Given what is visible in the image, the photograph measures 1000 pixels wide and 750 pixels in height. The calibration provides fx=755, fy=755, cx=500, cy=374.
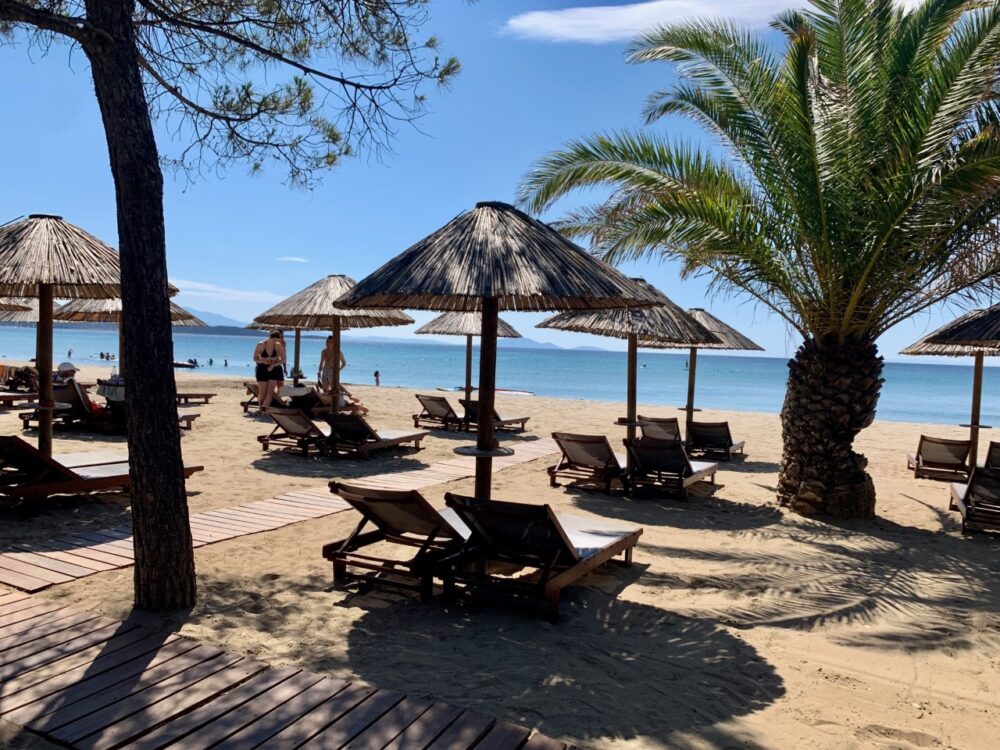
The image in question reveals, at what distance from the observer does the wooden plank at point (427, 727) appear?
269cm

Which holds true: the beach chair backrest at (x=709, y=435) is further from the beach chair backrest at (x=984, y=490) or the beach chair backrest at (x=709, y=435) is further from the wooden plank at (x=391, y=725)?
the wooden plank at (x=391, y=725)

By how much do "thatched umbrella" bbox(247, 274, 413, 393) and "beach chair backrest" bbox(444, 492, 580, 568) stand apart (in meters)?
7.86

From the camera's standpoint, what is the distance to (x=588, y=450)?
8.50 m

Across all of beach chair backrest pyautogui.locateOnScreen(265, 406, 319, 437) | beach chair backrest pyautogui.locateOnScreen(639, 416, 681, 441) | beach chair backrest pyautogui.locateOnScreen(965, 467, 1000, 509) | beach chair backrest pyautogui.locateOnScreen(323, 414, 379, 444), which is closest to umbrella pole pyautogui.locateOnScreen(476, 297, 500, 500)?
beach chair backrest pyautogui.locateOnScreen(965, 467, 1000, 509)

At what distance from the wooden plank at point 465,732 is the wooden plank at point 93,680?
4.43 ft

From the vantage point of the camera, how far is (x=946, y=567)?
19.1 feet

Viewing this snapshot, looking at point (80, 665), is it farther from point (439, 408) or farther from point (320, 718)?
point (439, 408)

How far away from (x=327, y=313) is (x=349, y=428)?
8.39 ft

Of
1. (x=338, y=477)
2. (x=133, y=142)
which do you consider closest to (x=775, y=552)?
(x=338, y=477)

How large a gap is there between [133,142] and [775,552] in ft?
17.4

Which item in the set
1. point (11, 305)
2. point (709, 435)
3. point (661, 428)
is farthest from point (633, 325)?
point (11, 305)

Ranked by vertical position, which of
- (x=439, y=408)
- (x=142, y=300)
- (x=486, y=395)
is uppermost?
(x=142, y=300)

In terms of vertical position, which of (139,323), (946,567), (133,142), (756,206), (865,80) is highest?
(865,80)

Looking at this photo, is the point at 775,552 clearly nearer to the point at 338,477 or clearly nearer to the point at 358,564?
the point at 358,564
